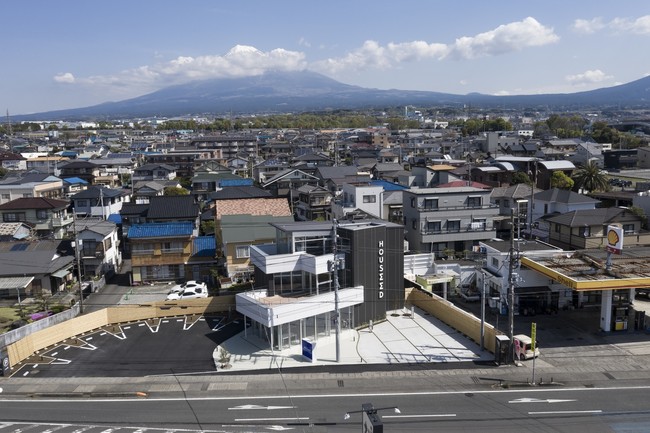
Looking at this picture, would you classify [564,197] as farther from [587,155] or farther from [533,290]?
[587,155]

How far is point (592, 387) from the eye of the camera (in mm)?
16953

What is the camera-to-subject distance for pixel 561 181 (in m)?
51.7

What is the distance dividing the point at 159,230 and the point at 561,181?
1474 inches

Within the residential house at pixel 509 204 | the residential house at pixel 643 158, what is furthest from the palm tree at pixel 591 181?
the residential house at pixel 643 158

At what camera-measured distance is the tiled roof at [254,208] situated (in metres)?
35.8

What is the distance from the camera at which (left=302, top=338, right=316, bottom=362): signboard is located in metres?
19.2

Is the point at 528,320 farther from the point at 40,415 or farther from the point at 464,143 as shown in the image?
the point at 464,143

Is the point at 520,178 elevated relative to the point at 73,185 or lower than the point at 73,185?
lower

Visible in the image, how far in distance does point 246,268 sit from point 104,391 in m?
13.5

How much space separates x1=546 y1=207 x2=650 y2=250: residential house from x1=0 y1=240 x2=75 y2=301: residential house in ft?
90.6

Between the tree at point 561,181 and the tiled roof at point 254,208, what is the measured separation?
93.4 ft

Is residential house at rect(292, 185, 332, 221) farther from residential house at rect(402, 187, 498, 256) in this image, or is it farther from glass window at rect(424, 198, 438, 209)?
glass window at rect(424, 198, 438, 209)

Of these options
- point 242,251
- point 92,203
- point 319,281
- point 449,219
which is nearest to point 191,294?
point 242,251

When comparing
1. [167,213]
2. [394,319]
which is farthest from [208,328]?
[167,213]
